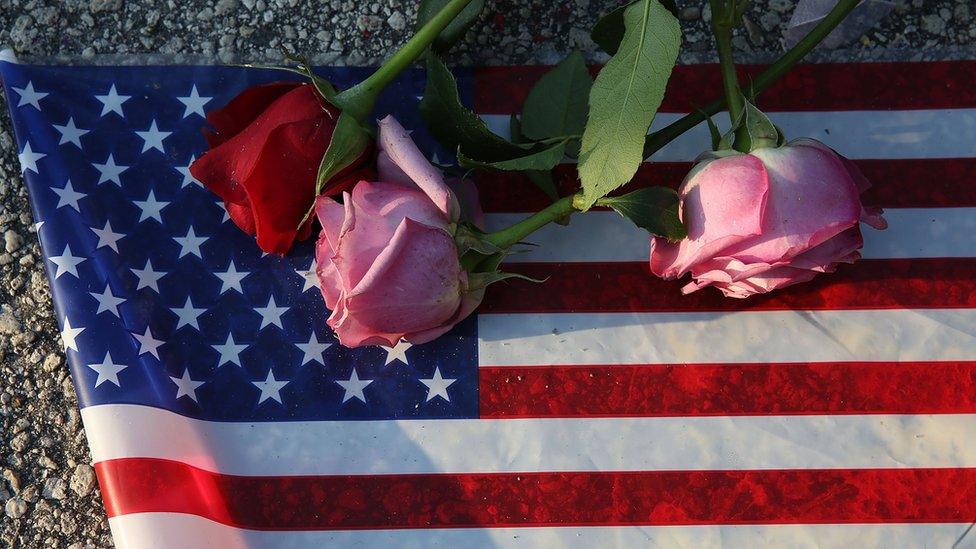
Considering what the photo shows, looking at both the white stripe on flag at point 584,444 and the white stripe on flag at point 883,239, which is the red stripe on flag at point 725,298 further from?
the white stripe on flag at point 584,444

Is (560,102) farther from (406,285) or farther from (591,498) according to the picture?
(591,498)

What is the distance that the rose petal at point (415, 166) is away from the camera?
0.59 meters

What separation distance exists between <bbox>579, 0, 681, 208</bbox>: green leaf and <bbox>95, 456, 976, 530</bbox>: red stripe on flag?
0.33m

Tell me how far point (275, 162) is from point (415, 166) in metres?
0.11

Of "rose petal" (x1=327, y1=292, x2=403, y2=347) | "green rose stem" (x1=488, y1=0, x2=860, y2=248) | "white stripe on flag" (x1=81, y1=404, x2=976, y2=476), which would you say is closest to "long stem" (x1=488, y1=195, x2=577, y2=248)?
"green rose stem" (x1=488, y1=0, x2=860, y2=248)

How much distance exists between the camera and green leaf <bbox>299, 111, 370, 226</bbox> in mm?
595

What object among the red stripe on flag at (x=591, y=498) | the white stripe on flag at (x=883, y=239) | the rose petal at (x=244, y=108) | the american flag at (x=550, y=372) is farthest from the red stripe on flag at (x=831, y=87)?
the red stripe on flag at (x=591, y=498)

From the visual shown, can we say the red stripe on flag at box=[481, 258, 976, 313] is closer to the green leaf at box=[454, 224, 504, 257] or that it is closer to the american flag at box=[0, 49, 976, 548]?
the american flag at box=[0, 49, 976, 548]

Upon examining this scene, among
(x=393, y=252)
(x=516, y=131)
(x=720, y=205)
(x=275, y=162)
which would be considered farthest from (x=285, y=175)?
(x=720, y=205)

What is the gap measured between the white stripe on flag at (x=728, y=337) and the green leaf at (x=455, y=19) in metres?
0.26

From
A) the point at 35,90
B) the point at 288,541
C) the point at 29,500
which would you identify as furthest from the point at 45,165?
the point at 288,541

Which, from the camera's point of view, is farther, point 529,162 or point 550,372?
point 550,372

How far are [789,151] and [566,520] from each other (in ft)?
1.31

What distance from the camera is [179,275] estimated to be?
764 millimetres
